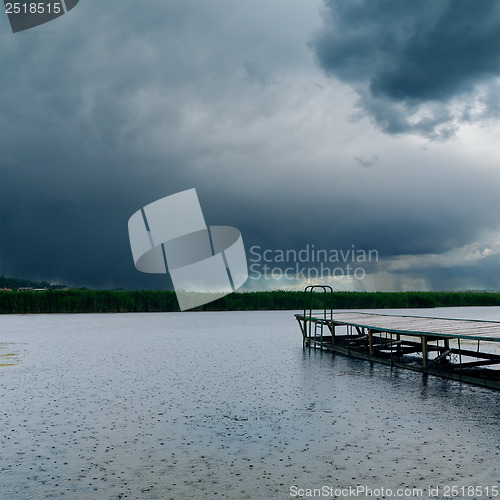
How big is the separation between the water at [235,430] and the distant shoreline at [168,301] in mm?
27688

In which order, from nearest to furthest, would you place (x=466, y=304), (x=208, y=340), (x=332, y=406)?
1. (x=332, y=406)
2. (x=208, y=340)
3. (x=466, y=304)

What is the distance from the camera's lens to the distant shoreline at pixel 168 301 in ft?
140

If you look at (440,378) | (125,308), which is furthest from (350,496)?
(125,308)

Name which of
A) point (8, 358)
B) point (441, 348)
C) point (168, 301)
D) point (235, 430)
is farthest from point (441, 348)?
point (168, 301)

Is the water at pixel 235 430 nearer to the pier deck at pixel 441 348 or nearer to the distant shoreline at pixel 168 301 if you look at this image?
the pier deck at pixel 441 348

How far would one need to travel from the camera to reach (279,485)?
15.9 ft

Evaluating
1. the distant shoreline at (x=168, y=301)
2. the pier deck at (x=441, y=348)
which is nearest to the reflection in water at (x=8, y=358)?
the pier deck at (x=441, y=348)

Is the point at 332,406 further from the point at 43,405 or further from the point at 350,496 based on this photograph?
the point at 43,405

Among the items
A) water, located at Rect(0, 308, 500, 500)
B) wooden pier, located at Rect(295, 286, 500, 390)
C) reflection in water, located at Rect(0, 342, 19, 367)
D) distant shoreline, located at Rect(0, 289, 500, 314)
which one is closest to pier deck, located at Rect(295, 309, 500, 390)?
wooden pier, located at Rect(295, 286, 500, 390)

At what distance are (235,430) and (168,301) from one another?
130ft

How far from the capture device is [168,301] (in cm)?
4581

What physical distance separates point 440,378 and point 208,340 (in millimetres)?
10389

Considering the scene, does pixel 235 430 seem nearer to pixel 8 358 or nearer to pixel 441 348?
pixel 441 348

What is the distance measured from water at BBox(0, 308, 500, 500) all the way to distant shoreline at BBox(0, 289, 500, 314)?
2769 centimetres
